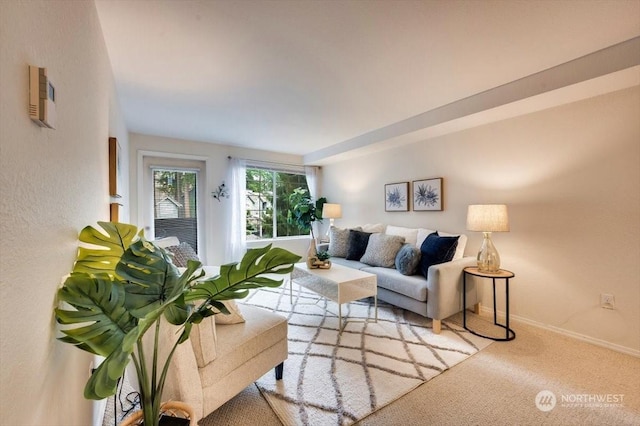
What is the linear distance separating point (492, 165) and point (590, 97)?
917mm

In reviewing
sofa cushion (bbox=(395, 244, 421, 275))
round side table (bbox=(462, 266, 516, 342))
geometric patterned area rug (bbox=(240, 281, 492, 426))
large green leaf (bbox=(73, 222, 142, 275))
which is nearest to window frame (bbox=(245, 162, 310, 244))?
geometric patterned area rug (bbox=(240, 281, 492, 426))

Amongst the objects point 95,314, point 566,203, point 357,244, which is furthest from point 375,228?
point 95,314

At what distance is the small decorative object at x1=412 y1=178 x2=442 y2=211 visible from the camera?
349cm

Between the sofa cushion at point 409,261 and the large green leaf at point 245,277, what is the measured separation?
2280 millimetres

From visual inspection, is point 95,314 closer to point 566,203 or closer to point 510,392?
point 510,392

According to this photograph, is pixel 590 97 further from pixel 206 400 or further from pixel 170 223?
pixel 170 223

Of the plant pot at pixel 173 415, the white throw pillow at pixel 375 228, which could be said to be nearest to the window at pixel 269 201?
→ the white throw pillow at pixel 375 228

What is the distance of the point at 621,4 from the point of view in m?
1.54

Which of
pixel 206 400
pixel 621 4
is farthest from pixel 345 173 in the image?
pixel 206 400

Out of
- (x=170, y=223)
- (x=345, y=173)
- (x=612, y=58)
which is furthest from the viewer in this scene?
(x=345, y=173)

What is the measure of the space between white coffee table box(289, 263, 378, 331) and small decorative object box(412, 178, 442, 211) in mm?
1461

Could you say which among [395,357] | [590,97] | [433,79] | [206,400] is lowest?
[395,357]

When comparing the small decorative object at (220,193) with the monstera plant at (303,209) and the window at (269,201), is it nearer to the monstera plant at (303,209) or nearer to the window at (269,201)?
the window at (269,201)

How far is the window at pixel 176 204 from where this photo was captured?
14.0ft
